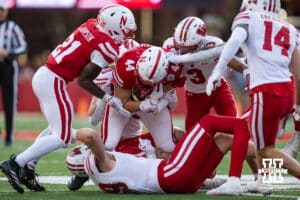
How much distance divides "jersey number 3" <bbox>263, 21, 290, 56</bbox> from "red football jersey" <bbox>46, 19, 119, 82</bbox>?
3.72 feet

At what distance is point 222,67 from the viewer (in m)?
5.75

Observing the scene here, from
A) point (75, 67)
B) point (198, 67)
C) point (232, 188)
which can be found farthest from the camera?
point (198, 67)

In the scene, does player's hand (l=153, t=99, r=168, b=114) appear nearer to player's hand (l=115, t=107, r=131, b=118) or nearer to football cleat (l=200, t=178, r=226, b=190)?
player's hand (l=115, t=107, r=131, b=118)

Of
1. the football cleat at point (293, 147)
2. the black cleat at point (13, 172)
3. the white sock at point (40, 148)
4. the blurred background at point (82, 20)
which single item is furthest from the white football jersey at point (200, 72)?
the blurred background at point (82, 20)

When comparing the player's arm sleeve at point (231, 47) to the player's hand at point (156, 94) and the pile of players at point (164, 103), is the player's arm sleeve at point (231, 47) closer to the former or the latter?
the pile of players at point (164, 103)

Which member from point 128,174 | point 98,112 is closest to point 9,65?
point 98,112

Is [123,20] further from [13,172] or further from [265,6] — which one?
[13,172]

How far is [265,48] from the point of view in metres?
5.80

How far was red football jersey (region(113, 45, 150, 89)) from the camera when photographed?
6332 mm

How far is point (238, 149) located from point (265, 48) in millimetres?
653

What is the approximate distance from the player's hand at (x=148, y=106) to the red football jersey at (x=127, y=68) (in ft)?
0.51

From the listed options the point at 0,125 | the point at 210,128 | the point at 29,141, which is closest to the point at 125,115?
the point at 210,128

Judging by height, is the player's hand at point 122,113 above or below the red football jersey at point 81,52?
below

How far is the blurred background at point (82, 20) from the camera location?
51.9 feet
